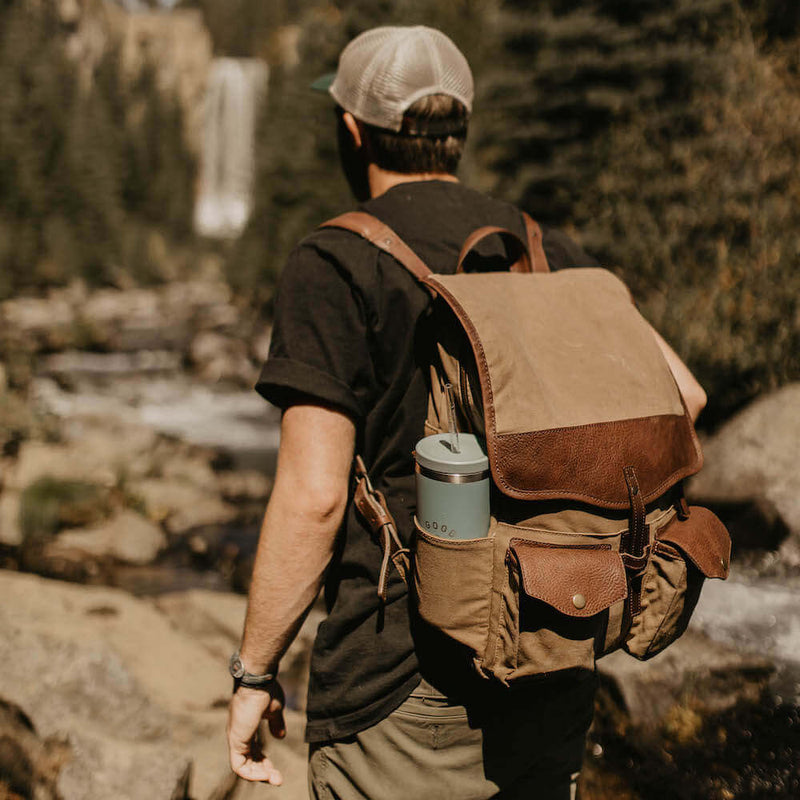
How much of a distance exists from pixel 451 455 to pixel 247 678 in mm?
→ 788

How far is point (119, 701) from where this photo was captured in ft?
11.8

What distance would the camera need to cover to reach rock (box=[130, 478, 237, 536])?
936 cm

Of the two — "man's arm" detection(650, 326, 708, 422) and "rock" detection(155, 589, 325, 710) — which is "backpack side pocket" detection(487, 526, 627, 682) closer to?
"man's arm" detection(650, 326, 708, 422)

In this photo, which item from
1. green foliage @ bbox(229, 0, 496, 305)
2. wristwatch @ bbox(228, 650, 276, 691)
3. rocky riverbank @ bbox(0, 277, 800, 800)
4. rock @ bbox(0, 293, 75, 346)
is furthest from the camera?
rock @ bbox(0, 293, 75, 346)

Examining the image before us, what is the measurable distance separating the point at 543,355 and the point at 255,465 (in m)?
11.5

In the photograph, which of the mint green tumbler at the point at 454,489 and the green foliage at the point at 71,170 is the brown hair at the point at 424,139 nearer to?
the mint green tumbler at the point at 454,489

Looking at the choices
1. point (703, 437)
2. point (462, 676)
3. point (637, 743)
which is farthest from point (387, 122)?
point (703, 437)

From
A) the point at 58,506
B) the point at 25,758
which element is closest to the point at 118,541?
the point at 58,506

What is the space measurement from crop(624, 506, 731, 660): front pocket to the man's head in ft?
3.62

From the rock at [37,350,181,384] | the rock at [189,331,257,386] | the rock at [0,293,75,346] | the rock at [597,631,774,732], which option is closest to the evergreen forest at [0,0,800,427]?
the rock at [189,331,257,386]

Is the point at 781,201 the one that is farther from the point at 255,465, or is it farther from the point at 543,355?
the point at 543,355

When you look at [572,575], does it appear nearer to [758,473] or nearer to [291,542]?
[291,542]

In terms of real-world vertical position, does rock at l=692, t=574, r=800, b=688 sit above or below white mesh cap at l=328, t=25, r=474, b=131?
below

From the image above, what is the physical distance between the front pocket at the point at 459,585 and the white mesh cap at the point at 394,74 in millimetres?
1033
